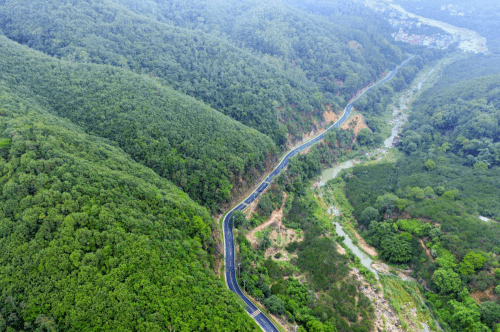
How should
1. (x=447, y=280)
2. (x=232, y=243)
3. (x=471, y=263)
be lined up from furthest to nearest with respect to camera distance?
(x=232, y=243) → (x=471, y=263) → (x=447, y=280)

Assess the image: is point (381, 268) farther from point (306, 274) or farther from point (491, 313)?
point (491, 313)

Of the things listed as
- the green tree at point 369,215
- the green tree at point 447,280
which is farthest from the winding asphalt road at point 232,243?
the green tree at point 447,280

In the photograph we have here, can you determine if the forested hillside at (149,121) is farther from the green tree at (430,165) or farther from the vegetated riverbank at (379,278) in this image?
the green tree at (430,165)

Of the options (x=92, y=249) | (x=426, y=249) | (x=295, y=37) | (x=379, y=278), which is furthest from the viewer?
(x=295, y=37)

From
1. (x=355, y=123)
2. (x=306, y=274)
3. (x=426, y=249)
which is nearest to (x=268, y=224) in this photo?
(x=306, y=274)

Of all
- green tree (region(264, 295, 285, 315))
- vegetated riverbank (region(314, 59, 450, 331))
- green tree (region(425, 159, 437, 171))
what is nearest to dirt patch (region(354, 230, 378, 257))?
vegetated riverbank (region(314, 59, 450, 331))

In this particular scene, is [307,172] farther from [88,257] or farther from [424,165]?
[88,257]

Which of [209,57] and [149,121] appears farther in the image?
[209,57]
